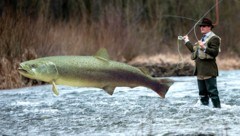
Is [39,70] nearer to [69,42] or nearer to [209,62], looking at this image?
[209,62]

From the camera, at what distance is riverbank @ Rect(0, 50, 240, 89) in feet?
28.5

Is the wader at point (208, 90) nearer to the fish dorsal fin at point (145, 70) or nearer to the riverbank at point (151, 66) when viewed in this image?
the riverbank at point (151, 66)

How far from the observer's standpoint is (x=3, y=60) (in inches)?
340

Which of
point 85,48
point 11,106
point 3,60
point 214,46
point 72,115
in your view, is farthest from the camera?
point 3,60

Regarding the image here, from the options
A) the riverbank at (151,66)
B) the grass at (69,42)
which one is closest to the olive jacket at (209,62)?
the riverbank at (151,66)

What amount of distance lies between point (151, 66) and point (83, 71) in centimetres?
1254

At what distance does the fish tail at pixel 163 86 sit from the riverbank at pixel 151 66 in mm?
232

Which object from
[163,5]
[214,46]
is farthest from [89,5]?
[214,46]

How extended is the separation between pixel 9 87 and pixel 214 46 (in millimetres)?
7603

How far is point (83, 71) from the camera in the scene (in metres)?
1.57

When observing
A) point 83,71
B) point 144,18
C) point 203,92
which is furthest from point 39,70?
point 144,18

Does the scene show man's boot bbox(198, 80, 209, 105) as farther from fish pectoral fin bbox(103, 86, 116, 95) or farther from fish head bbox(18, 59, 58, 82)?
fish head bbox(18, 59, 58, 82)

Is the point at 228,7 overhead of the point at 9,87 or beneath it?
overhead

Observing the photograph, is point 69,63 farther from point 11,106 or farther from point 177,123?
point 11,106
